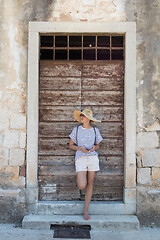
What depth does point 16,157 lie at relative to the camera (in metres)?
5.00

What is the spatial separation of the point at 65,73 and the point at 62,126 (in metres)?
1.01

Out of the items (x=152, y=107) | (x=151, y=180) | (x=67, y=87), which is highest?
(x=67, y=87)

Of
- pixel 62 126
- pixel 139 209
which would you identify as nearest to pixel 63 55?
pixel 62 126

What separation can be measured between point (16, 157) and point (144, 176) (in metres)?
2.36

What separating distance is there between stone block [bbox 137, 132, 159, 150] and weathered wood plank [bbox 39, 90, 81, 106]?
1.31 metres

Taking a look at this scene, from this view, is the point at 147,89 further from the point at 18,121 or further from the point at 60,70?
the point at 18,121

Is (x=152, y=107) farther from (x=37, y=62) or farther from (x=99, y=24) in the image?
(x=37, y=62)

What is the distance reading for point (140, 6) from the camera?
16.5ft

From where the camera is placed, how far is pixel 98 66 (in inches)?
205

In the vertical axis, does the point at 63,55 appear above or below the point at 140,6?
below

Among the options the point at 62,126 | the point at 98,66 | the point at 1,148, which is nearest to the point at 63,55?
the point at 98,66

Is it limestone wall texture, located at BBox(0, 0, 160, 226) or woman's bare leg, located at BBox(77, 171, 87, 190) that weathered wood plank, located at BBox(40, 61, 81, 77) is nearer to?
limestone wall texture, located at BBox(0, 0, 160, 226)

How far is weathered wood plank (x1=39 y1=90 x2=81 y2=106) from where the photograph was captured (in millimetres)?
5160

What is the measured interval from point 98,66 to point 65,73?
0.64m
